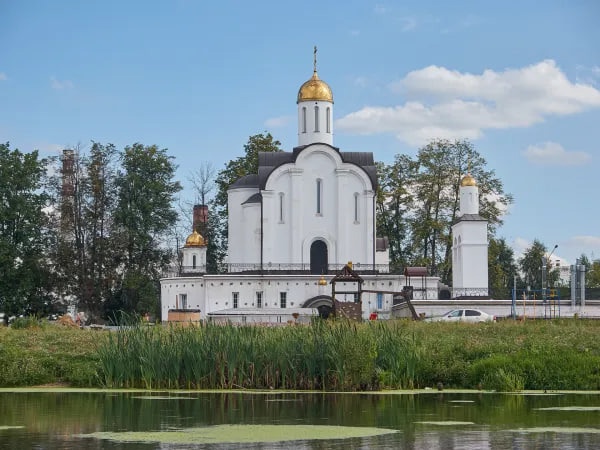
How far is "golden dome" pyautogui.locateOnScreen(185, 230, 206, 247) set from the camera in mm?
70250

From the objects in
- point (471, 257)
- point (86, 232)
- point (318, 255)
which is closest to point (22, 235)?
point (86, 232)

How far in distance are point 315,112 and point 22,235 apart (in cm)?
1775

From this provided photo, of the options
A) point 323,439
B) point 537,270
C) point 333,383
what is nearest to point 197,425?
point 323,439

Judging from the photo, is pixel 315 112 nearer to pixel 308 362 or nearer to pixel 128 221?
pixel 128 221

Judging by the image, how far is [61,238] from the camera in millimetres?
67438

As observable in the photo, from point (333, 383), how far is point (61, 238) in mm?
44225

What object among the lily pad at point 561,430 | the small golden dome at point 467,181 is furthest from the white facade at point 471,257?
the lily pad at point 561,430

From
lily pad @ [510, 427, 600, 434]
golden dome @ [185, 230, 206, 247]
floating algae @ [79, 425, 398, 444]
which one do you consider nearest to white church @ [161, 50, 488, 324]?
golden dome @ [185, 230, 206, 247]

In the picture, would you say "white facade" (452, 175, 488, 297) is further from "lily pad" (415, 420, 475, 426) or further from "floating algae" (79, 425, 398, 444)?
"floating algae" (79, 425, 398, 444)

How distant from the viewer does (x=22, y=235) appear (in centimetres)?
6556

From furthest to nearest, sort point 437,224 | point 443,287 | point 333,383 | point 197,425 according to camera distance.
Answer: point 437,224 → point 443,287 → point 333,383 → point 197,425

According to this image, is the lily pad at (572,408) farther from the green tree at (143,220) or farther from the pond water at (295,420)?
the green tree at (143,220)

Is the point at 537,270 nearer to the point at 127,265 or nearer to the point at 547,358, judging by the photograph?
the point at 127,265

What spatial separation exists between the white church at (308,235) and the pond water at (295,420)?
37.3m
